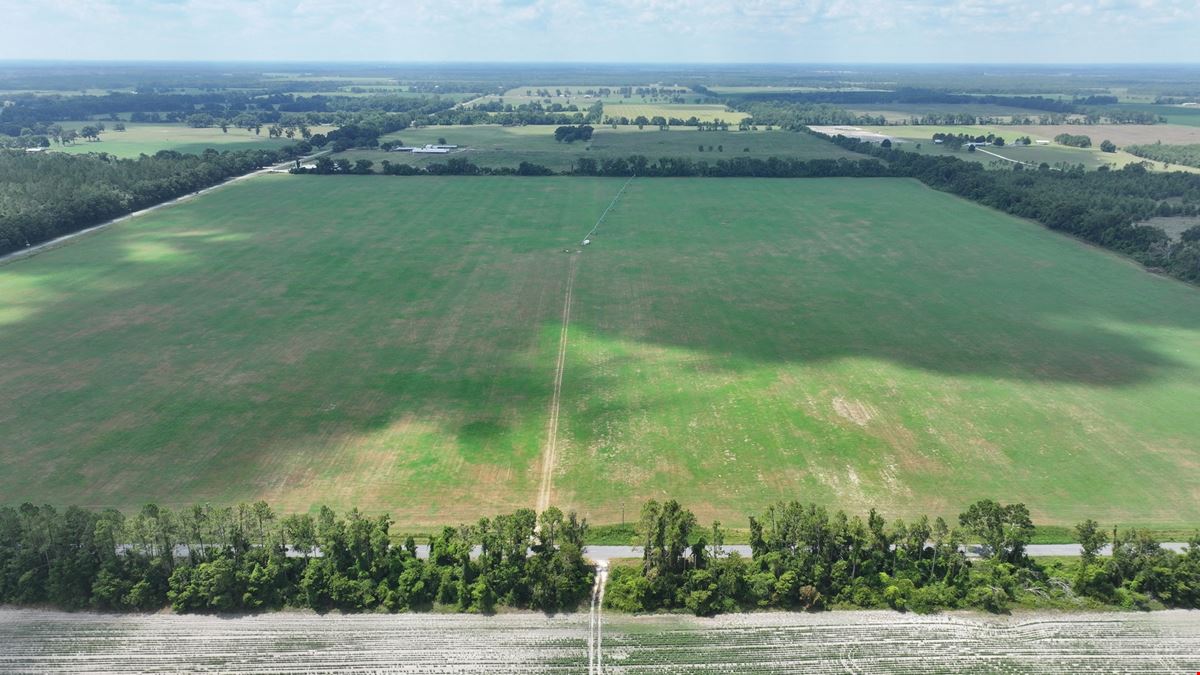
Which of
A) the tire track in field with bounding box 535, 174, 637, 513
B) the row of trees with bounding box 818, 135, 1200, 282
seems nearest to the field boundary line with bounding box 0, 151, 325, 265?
the tire track in field with bounding box 535, 174, 637, 513

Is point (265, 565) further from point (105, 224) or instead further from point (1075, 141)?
point (1075, 141)

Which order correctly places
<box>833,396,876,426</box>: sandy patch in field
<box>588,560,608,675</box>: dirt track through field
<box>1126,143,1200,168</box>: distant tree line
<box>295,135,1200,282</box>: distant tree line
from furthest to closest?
<box>1126,143,1200,168</box>: distant tree line < <box>295,135,1200,282</box>: distant tree line < <box>833,396,876,426</box>: sandy patch in field < <box>588,560,608,675</box>: dirt track through field

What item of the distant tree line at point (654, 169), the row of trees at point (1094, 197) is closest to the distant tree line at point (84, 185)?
the distant tree line at point (654, 169)

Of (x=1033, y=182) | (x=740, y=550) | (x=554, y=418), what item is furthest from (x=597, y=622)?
(x=1033, y=182)

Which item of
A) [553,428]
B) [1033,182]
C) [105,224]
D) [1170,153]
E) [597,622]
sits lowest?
[597,622]

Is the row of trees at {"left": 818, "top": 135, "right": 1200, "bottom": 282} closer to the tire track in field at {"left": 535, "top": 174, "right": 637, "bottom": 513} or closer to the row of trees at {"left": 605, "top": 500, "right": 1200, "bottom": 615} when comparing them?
the row of trees at {"left": 605, "top": 500, "right": 1200, "bottom": 615}

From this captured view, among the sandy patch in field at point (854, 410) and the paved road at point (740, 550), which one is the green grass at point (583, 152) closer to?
the sandy patch in field at point (854, 410)
